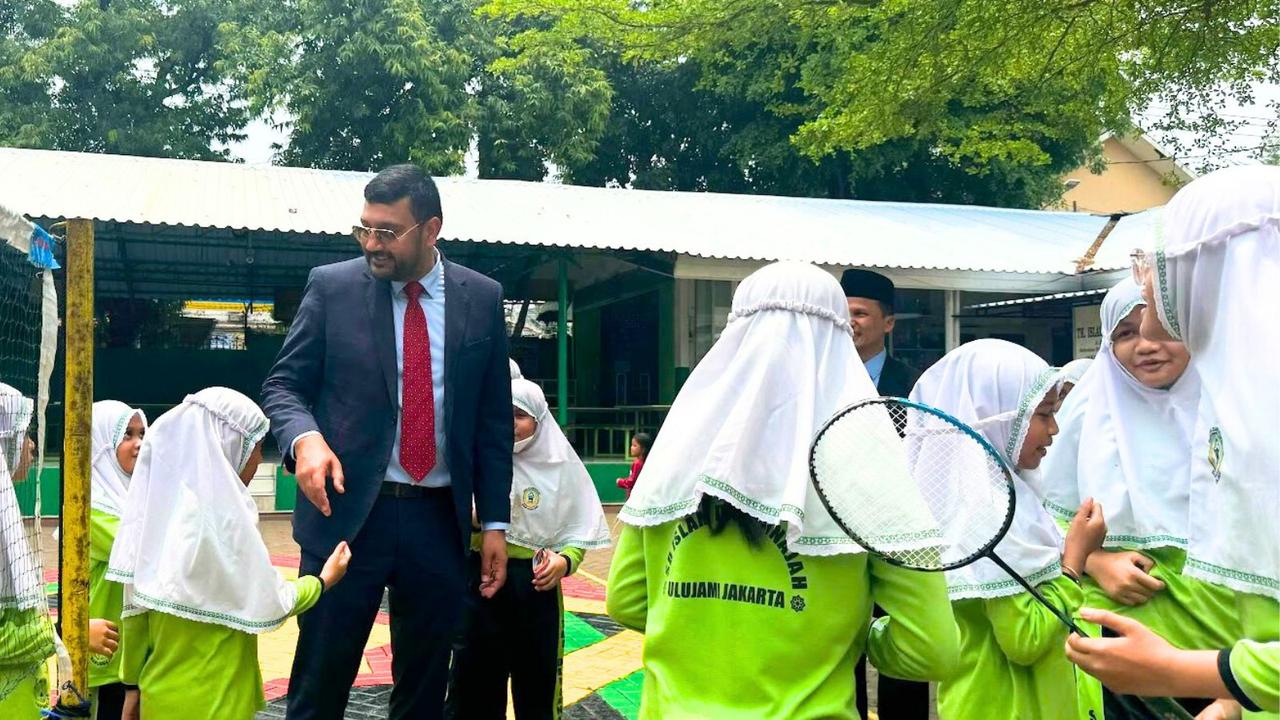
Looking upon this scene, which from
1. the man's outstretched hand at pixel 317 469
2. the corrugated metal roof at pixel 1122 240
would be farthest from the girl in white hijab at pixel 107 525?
the corrugated metal roof at pixel 1122 240

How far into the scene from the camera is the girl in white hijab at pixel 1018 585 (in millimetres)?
2766

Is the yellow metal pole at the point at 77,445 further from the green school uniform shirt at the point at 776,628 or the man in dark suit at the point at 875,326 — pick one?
the man in dark suit at the point at 875,326

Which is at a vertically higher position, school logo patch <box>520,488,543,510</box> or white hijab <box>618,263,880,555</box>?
white hijab <box>618,263,880,555</box>

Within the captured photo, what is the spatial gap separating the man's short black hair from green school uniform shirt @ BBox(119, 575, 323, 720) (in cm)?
119

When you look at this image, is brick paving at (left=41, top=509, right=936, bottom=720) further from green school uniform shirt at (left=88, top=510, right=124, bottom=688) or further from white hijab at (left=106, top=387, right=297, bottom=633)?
white hijab at (left=106, top=387, right=297, bottom=633)

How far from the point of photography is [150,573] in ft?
11.4

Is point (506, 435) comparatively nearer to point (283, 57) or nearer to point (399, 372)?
point (399, 372)

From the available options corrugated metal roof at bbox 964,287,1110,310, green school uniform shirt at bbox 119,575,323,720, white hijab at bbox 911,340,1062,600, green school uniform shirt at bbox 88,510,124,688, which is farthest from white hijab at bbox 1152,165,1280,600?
corrugated metal roof at bbox 964,287,1110,310

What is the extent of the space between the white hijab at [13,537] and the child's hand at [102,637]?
551 mm

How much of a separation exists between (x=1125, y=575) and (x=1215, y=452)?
1180mm

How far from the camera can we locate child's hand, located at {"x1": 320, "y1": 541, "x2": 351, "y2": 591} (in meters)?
3.07

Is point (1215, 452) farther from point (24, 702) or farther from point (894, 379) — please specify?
point (894, 379)

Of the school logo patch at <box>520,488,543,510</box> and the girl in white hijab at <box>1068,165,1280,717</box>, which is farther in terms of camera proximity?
the school logo patch at <box>520,488,543,510</box>

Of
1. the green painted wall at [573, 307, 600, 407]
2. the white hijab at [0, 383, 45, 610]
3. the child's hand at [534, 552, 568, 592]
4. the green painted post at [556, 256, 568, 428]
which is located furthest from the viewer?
the green painted wall at [573, 307, 600, 407]
